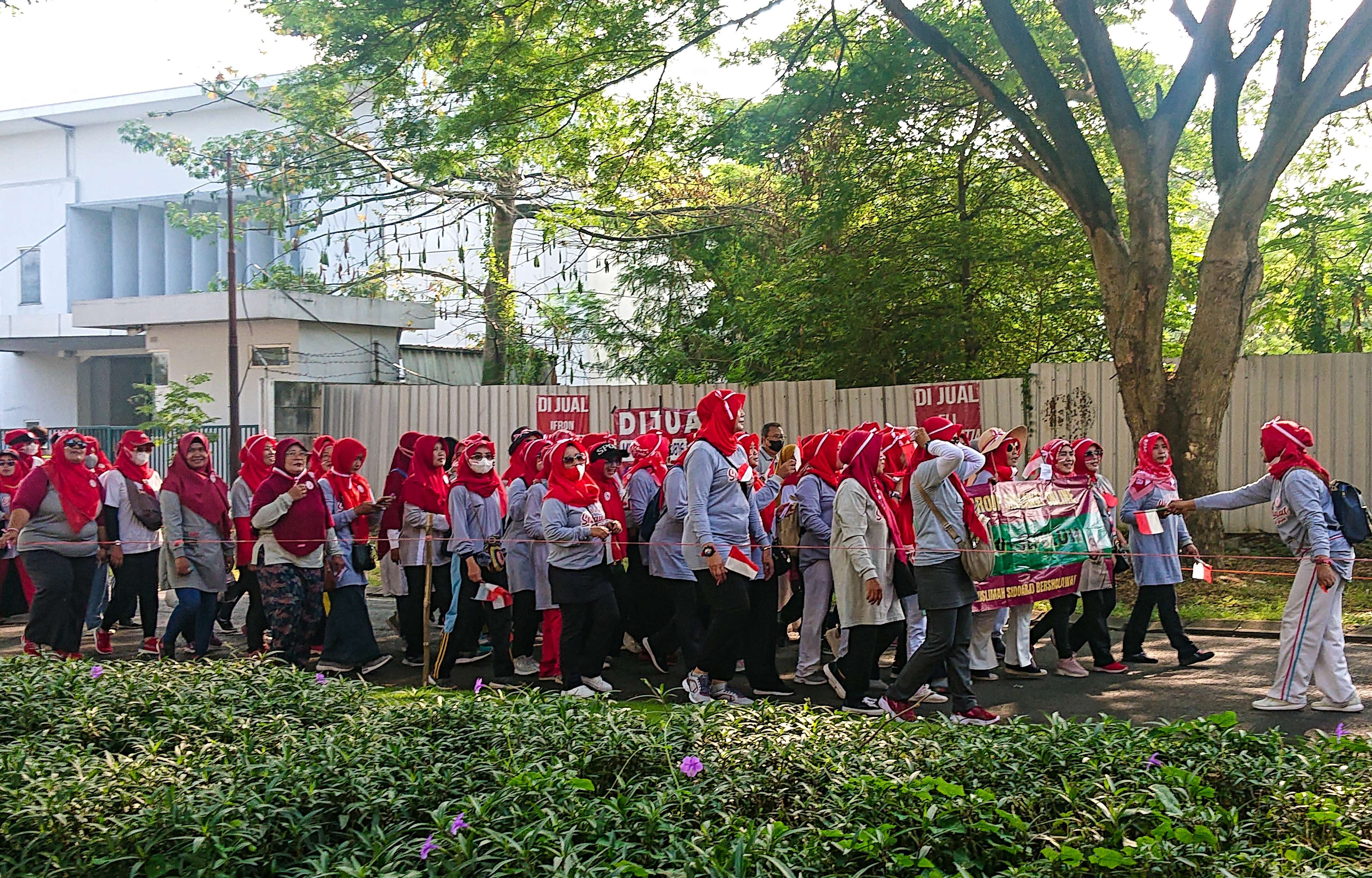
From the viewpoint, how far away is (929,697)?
857 cm

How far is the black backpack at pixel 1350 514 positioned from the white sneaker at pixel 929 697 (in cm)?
270

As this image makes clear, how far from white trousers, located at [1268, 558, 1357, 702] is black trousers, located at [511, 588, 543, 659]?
16.5ft

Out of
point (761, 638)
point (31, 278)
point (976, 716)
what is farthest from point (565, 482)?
point (31, 278)

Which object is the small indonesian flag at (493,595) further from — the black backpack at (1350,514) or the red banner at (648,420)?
the red banner at (648,420)

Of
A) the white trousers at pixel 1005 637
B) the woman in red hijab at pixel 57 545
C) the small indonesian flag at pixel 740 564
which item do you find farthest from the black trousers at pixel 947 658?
the woman in red hijab at pixel 57 545

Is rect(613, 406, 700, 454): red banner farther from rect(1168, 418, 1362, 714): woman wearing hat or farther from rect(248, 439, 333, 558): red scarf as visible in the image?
rect(1168, 418, 1362, 714): woman wearing hat

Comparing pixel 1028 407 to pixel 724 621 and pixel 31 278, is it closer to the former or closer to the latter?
pixel 724 621

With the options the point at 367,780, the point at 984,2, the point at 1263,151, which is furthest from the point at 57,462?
the point at 1263,151

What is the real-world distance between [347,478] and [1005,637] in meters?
5.26

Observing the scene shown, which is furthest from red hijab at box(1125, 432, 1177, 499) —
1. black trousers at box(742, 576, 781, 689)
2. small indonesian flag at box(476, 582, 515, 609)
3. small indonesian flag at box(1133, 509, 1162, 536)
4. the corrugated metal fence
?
the corrugated metal fence

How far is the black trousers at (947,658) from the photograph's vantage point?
766cm

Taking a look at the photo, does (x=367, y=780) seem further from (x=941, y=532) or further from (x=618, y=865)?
(x=941, y=532)

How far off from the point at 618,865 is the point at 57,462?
7583 millimetres

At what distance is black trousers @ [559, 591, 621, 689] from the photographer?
8.67m
